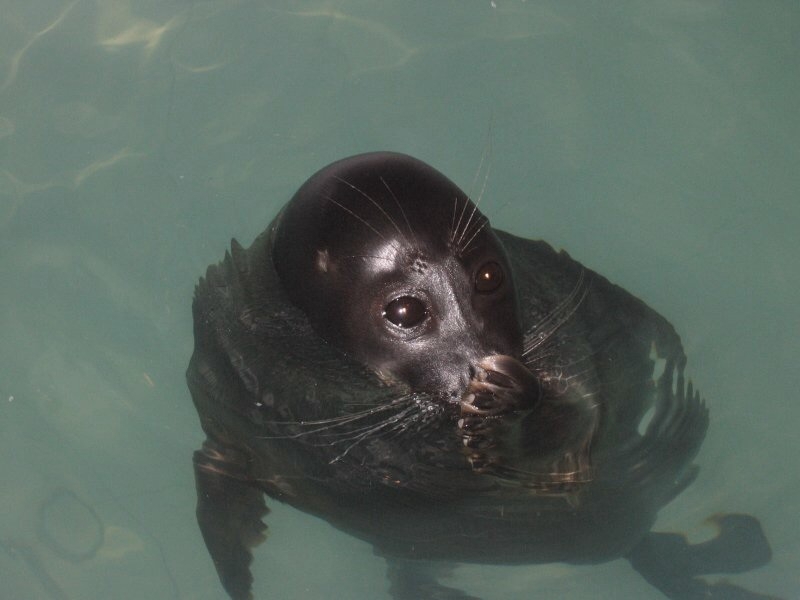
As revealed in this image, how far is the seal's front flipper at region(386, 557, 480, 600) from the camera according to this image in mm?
4371

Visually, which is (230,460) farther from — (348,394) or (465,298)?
(465,298)

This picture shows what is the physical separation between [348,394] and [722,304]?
217cm

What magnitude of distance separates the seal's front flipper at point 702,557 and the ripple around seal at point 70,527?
2.49 meters

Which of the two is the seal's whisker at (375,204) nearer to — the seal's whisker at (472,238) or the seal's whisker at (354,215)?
the seal's whisker at (354,215)

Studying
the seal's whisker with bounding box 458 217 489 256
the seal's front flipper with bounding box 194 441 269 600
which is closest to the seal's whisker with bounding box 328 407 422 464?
the seal's front flipper with bounding box 194 441 269 600

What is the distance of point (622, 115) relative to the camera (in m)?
5.46

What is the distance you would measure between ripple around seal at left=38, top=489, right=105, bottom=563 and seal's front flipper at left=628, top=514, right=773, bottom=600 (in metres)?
2.49

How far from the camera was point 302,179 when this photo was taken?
520 cm

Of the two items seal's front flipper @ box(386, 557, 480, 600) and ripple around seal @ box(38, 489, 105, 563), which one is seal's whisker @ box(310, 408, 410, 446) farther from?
ripple around seal @ box(38, 489, 105, 563)

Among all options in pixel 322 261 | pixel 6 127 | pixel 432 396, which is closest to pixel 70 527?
pixel 322 261

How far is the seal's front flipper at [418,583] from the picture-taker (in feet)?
14.3

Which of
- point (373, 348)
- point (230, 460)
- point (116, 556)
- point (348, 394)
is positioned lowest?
point (116, 556)

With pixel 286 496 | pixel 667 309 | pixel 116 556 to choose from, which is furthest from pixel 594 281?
pixel 116 556

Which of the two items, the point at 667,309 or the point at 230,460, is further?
the point at 667,309
